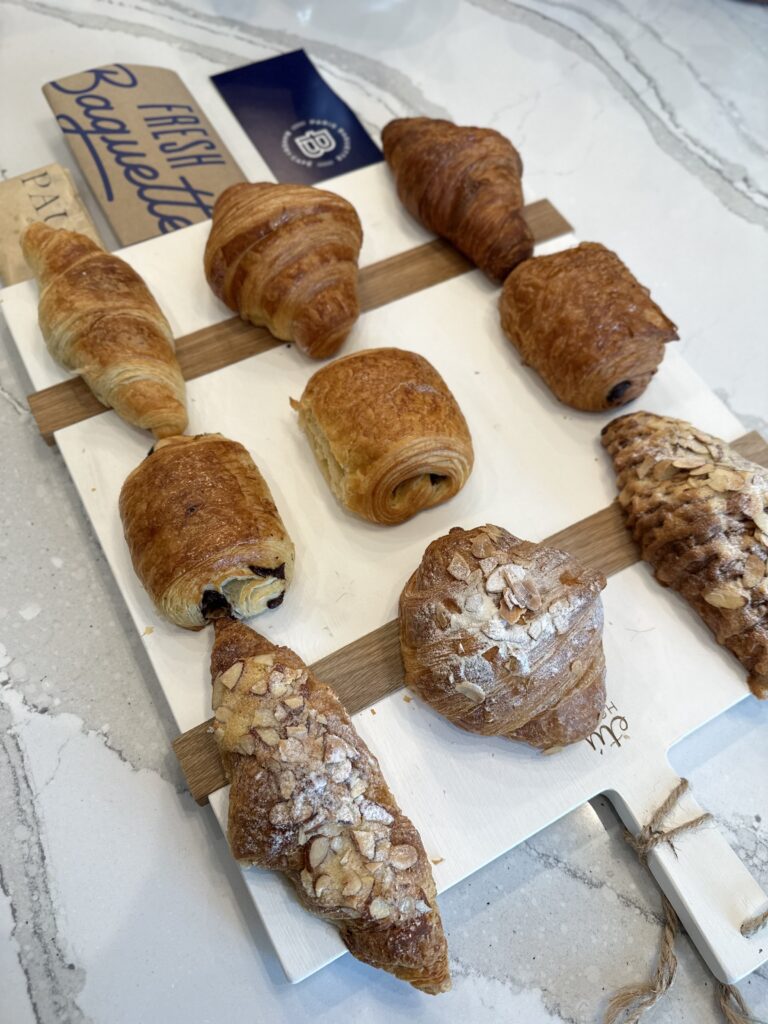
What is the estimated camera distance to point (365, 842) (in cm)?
96

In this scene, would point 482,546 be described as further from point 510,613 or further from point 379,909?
point 379,909

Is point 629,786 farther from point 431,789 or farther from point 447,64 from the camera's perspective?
point 447,64

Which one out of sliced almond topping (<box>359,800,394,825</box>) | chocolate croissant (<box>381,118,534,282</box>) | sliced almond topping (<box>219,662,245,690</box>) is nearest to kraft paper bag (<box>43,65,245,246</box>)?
chocolate croissant (<box>381,118,534,282</box>)

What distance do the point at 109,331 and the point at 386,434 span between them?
471 millimetres

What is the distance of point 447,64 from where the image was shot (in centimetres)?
202

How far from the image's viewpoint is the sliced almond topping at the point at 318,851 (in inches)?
37.6

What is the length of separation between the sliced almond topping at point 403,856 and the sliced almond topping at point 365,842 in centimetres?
2

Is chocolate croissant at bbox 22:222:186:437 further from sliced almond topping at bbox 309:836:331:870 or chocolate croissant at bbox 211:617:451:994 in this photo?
sliced almond topping at bbox 309:836:331:870

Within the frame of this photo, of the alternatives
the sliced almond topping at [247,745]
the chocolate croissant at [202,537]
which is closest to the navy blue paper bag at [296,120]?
the chocolate croissant at [202,537]

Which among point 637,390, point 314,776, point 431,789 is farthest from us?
point 637,390

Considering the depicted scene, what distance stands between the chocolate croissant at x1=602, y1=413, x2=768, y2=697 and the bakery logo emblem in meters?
0.20

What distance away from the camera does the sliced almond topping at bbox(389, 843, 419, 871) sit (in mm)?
960

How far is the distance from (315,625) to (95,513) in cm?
39

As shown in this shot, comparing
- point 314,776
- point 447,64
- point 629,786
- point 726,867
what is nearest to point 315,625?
point 314,776
